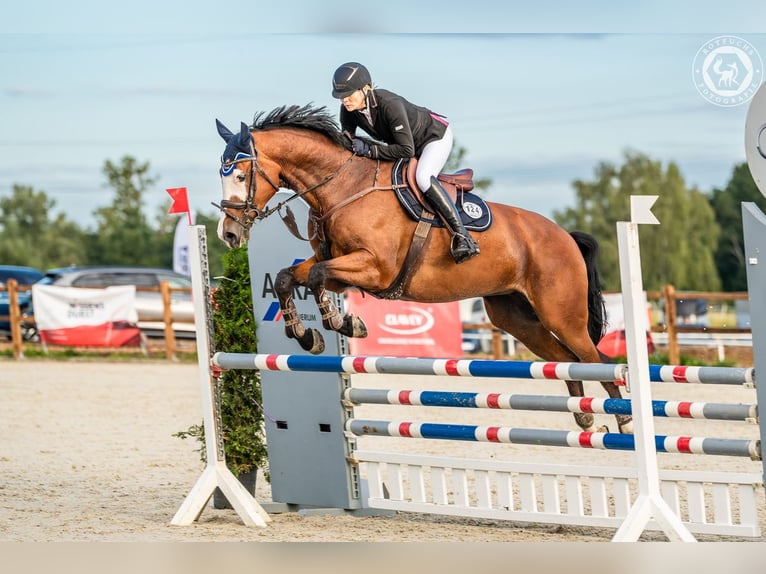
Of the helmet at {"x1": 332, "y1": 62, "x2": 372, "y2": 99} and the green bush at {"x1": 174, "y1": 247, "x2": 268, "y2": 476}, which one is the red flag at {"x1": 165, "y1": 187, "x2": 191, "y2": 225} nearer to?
the green bush at {"x1": 174, "y1": 247, "x2": 268, "y2": 476}

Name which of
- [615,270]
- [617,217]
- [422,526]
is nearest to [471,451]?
[422,526]

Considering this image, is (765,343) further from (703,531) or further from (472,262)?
(472,262)

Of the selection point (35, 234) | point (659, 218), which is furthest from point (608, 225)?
point (35, 234)

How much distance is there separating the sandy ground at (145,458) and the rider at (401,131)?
4.03 feet

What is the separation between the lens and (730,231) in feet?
113

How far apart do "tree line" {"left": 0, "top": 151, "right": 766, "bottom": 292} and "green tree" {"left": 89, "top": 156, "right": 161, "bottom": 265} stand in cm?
3

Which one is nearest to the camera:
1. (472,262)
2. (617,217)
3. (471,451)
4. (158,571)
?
(158,571)

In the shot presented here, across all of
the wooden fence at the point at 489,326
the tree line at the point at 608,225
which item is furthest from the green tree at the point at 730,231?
the wooden fence at the point at 489,326

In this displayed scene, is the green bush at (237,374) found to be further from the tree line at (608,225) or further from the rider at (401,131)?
the tree line at (608,225)

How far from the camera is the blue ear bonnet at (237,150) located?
426 cm

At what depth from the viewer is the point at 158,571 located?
3352 mm

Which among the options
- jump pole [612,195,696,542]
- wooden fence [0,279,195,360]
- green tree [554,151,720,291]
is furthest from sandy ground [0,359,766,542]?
green tree [554,151,720,291]

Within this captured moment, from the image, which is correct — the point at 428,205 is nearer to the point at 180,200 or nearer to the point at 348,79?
the point at 348,79

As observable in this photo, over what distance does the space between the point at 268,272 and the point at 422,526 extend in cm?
127
